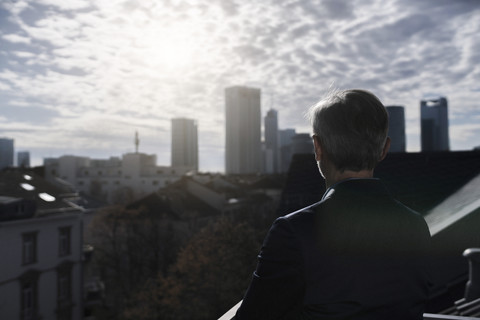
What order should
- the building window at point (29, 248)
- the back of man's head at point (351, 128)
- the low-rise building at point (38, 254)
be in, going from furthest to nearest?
the building window at point (29, 248) → the low-rise building at point (38, 254) → the back of man's head at point (351, 128)

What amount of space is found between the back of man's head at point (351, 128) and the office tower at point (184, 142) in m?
132

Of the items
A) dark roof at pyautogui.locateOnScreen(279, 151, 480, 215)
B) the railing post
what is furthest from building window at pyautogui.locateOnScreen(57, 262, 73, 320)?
the railing post

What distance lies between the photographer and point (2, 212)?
13.4 m

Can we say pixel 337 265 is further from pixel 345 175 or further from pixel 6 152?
pixel 6 152

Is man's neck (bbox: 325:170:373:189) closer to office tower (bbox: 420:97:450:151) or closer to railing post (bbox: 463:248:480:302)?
railing post (bbox: 463:248:480:302)

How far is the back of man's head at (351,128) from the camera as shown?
111cm

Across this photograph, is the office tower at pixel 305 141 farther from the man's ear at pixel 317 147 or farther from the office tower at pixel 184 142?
the office tower at pixel 184 142

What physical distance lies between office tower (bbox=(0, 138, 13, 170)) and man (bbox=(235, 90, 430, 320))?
62.1 meters

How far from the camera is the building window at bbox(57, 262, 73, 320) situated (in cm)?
1544

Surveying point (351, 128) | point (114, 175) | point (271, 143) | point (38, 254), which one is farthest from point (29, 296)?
point (271, 143)

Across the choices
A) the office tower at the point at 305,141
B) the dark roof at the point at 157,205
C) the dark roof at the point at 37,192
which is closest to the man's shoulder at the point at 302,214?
the office tower at the point at 305,141

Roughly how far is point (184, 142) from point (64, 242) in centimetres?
12081

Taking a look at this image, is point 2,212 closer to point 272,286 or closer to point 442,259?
point 442,259

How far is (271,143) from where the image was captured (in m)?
132
